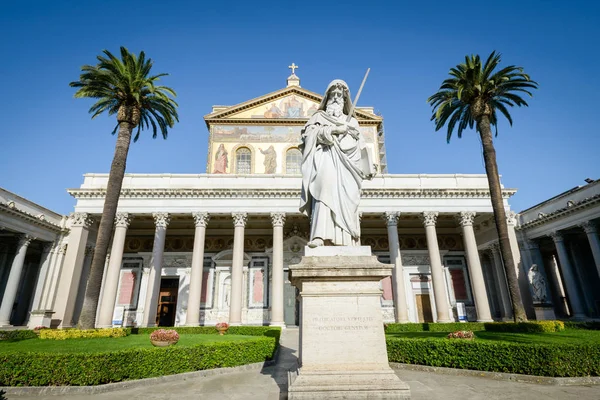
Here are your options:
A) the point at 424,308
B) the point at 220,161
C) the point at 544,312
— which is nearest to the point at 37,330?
the point at 220,161

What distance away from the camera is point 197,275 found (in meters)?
22.8

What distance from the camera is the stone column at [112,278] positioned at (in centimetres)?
2092

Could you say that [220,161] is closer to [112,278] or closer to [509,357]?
[112,278]

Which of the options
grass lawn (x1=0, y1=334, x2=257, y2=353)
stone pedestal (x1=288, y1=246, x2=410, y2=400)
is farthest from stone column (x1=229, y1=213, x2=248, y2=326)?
stone pedestal (x1=288, y1=246, x2=410, y2=400)

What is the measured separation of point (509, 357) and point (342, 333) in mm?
5863

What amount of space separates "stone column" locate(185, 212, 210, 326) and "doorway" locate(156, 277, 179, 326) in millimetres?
7536

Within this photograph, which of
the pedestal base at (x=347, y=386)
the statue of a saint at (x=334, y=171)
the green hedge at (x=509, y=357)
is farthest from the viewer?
the green hedge at (x=509, y=357)

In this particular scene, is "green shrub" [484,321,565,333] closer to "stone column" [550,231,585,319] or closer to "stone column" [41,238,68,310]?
"stone column" [550,231,585,319]

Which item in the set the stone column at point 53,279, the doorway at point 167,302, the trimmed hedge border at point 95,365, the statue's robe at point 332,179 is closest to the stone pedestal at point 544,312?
the trimmed hedge border at point 95,365

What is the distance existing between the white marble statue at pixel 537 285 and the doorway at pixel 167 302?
93.9 feet

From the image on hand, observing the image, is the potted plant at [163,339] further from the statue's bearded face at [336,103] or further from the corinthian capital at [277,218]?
the corinthian capital at [277,218]

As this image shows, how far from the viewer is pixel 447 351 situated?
864 centimetres

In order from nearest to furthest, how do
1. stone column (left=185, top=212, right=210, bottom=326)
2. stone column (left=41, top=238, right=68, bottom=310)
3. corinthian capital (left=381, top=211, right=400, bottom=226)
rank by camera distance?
1. stone column (left=185, top=212, right=210, bottom=326)
2. corinthian capital (left=381, top=211, right=400, bottom=226)
3. stone column (left=41, top=238, right=68, bottom=310)

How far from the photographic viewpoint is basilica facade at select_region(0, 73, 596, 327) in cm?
2288
